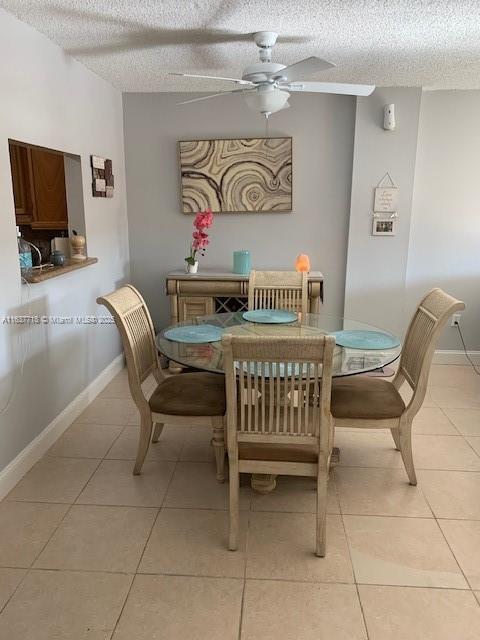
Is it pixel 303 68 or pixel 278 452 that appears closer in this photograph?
pixel 278 452

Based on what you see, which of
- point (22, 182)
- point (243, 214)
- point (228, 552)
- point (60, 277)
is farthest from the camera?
point (243, 214)

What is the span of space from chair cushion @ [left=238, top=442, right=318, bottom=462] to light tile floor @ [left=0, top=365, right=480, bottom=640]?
388mm

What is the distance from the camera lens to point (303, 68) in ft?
7.25

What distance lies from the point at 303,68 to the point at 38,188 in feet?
8.54

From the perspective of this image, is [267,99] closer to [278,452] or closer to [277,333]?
[277,333]

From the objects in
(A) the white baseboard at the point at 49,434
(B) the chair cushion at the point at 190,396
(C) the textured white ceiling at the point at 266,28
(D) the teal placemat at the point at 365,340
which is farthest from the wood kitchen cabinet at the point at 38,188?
(D) the teal placemat at the point at 365,340

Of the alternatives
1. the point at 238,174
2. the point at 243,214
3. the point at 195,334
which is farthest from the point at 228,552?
the point at 238,174

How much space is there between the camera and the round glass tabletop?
7.17ft

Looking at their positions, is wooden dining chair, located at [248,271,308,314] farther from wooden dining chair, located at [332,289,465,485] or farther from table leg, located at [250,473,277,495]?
table leg, located at [250,473,277,495]

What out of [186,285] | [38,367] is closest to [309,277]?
[186,285]

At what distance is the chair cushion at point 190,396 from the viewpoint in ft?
7.72

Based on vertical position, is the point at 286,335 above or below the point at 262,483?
above

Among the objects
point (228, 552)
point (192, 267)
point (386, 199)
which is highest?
point (386, 199)

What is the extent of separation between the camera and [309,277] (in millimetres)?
3811
